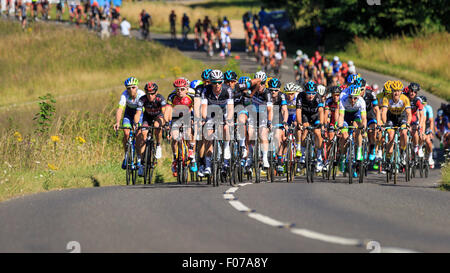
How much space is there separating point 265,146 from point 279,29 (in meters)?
46.7

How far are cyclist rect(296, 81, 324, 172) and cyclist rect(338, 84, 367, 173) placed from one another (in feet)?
1.57

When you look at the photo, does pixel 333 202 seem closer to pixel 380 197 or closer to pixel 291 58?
pixel 380 197

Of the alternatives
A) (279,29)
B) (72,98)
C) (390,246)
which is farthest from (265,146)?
(279,29)

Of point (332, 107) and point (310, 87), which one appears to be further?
point (332, 107)

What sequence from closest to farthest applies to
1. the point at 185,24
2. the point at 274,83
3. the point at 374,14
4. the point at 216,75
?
the point at 216,75 < the point at 274,83 < the point at 374,14 < the point at 185,24

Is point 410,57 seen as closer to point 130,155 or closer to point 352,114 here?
point 352,114

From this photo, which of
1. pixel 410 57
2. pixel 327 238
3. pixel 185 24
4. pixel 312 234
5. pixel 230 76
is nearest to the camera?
pixel 327 238

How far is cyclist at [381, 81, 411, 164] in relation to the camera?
1790cm

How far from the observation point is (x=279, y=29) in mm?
63000

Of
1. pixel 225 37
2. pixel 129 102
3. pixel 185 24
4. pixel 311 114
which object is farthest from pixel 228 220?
pixel 185 24

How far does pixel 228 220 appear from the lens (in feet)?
35.2

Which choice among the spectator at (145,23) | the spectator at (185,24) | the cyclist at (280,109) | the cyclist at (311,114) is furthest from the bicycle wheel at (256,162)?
the spectator at (185,24)

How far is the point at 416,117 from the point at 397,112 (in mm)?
1859

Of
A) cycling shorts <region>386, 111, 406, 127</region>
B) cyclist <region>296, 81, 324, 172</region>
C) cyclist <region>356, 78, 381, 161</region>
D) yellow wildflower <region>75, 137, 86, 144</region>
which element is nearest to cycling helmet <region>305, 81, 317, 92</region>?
cyclist <region>296, 81, 324, 172</region>
